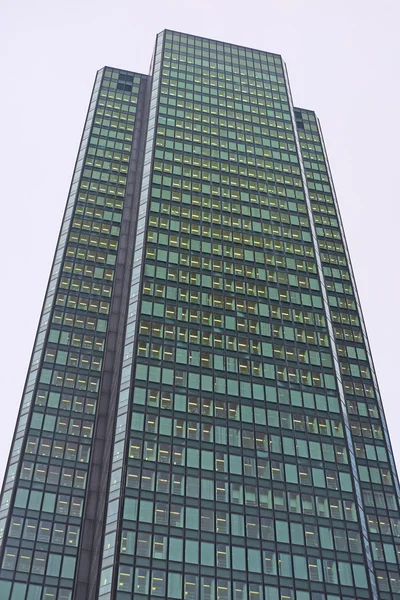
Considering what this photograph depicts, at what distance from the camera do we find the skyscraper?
87688 millimetres

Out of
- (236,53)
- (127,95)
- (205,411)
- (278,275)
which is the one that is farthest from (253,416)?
(236,53)

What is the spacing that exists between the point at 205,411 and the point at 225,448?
5900 millimetres

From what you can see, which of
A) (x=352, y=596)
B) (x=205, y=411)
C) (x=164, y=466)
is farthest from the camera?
(x=205, y=411)

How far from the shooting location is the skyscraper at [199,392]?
87.7m

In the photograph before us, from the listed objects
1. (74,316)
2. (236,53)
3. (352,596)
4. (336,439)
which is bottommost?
(352,596)

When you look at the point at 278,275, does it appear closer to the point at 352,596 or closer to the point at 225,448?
the point at 225,448

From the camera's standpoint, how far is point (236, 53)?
17625 centimetres

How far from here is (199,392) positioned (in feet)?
339

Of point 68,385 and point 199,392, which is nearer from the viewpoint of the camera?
point 199,392

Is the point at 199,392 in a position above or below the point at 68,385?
below

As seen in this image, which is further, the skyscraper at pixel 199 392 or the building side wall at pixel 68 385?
the building side wall at pixel 68 385

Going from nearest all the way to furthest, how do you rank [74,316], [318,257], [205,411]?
[205,411] < [74,316] < [318,257]

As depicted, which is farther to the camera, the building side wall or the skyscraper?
the building side wall

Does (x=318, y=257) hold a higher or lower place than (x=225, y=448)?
higher
